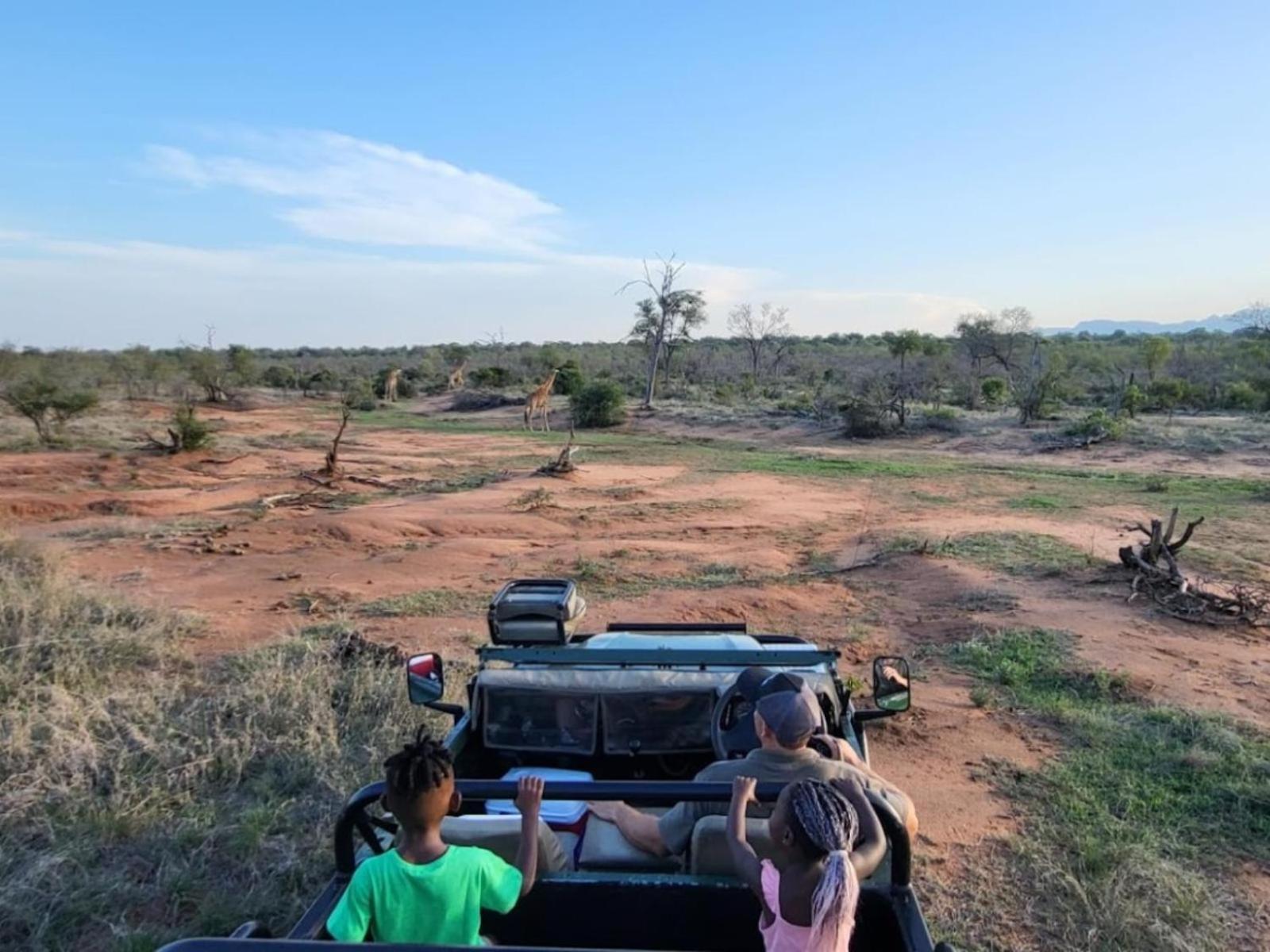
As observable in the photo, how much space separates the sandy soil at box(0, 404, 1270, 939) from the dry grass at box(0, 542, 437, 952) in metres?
1.34

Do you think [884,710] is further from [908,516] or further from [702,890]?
[908,516]

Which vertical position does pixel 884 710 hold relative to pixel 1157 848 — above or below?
above

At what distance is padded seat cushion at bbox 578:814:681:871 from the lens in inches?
122

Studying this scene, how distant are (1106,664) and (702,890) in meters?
6.39

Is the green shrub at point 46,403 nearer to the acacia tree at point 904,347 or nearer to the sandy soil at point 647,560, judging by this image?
the sandy soil at point 647,560

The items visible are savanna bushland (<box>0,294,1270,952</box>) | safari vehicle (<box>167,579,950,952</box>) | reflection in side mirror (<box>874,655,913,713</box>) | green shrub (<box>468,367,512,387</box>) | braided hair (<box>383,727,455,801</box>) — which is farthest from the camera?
green shrub (<box>468,367,512,387</box>)

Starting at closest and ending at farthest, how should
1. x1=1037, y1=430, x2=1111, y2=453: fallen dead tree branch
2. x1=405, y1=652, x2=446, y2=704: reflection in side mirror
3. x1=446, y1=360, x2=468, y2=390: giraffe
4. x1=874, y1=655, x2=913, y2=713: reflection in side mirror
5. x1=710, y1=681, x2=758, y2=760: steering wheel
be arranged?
x1=710, y1=681, x2=758, y2=760: steering wheel < x1=874, y1=655, x2=913, y2=713: reflection in side mirror < x1=405, y1=652, x2=446, y2=704: reflection in side mirror < x1=1037, y1=430, x2=1111, y2=453: fallen dead tree branch < x1=446, y1=360, x2=468, y2=390: giraffe

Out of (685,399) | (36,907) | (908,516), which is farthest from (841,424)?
(36,907)

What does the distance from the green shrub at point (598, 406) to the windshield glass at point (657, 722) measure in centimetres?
3037

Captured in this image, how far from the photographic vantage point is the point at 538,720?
12.9 feet

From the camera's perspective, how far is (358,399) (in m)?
43.1

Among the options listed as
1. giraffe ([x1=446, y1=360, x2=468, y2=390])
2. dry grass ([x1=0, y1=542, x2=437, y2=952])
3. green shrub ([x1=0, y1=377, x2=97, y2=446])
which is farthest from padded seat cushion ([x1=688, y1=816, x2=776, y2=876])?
giraffe ([x1=446, y1=360, x2=468, y2=390])

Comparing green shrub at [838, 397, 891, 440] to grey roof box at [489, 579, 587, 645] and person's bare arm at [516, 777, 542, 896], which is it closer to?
grey roof box at [489, 579, 587, 645]

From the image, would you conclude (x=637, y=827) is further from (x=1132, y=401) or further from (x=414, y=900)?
(x=1132, y=401)
